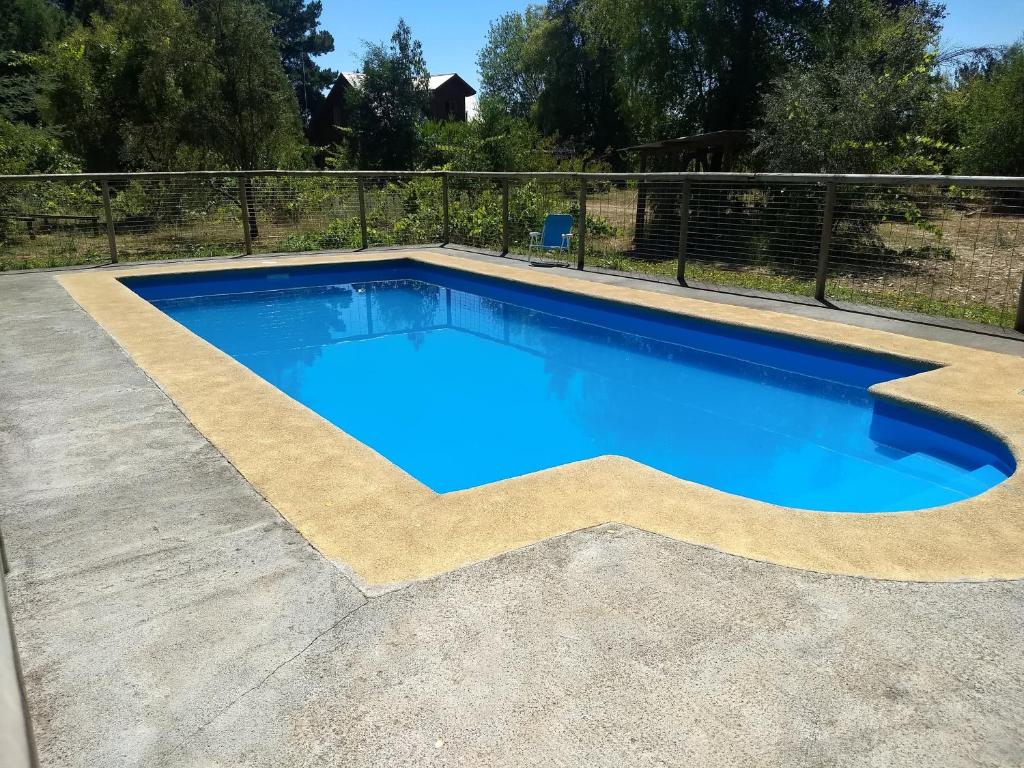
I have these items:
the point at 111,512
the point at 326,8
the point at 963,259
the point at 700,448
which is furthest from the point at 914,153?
the point at 326,8

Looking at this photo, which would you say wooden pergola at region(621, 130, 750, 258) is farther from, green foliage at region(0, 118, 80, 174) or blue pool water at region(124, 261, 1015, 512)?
green foliage at region(0, 118, 80, 174)

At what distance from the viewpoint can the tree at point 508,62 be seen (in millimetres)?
41344

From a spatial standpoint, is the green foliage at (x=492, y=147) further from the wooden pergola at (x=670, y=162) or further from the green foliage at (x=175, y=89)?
the green foliage at (x=175, y=89)

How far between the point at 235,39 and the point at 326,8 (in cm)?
4073

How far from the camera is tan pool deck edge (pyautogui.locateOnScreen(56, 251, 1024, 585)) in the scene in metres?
2.54

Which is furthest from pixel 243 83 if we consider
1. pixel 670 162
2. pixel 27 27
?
pixel 27 27

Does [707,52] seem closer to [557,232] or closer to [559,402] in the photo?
[557,232]

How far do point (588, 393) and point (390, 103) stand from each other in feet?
66.4

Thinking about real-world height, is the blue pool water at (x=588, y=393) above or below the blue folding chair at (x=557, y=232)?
below

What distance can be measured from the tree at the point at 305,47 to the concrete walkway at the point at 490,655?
151 ft

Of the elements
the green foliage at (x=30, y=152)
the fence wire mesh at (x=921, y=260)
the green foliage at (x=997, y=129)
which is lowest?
the fence wire mesh at (x=921, y=260)

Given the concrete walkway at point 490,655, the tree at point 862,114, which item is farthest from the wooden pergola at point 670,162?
the concrete walkway at point 490,655

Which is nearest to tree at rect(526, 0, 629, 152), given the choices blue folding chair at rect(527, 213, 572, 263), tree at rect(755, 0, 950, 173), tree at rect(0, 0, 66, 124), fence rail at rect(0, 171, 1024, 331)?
tree at rect(755, 0, 950, 173)

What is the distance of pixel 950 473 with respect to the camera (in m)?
4.14
